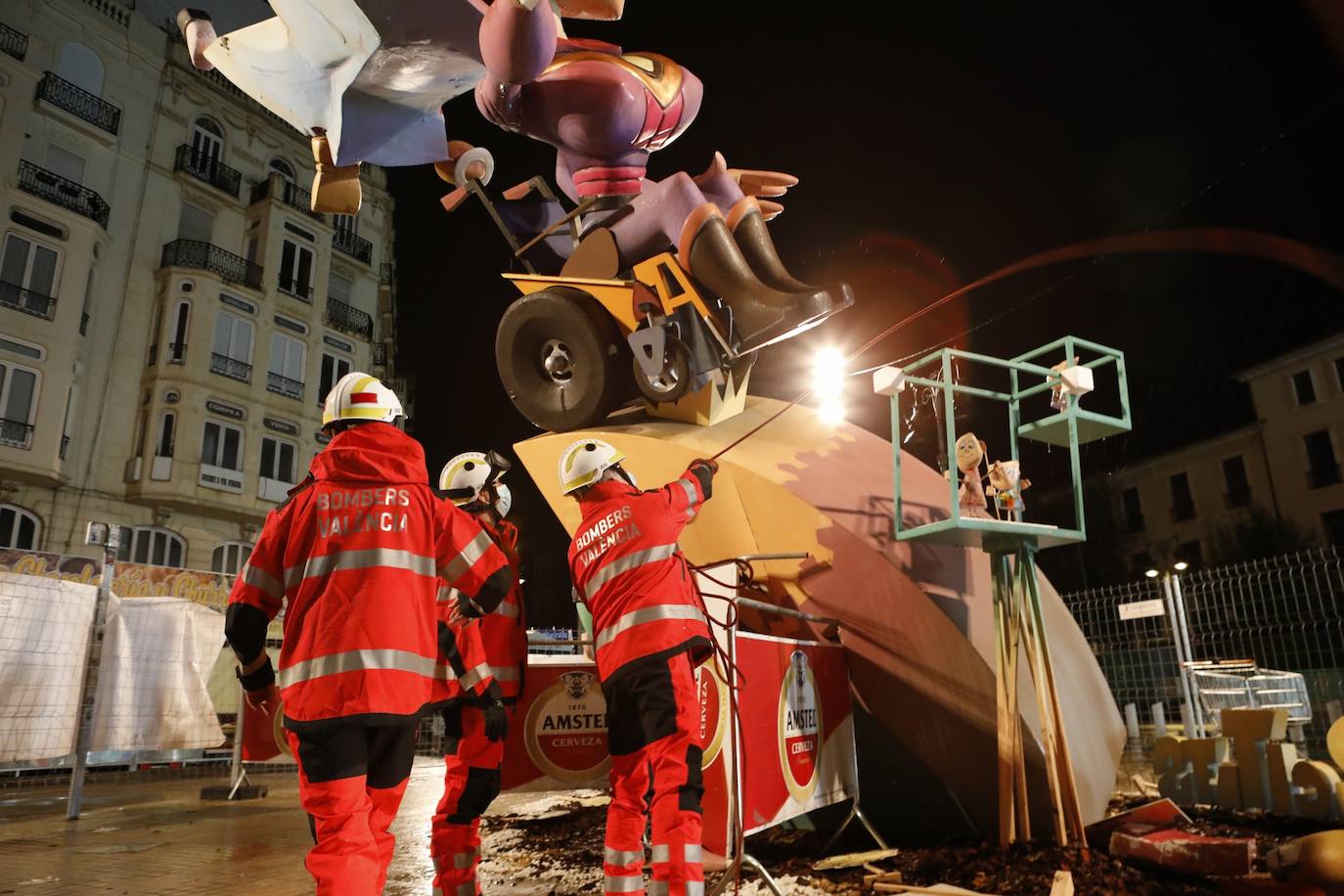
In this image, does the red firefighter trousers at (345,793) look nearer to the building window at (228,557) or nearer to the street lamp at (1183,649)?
the street lamp at (1183,649)

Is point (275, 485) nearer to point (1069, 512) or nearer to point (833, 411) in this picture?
point (833, 411)

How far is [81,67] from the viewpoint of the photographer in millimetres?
18172

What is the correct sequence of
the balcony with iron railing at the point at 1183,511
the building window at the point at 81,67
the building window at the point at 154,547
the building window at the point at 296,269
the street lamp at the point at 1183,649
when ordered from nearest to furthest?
the street lamp at the point at 1183,649, the building window at the point at 81,67, the building window at the point at 154,547, the building window at the point at 296,269, the balcony with iron railing at the point at 1183,511

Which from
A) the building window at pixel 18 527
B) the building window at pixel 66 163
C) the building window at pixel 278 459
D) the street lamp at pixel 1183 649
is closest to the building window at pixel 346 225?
the building window at pixel 66 163

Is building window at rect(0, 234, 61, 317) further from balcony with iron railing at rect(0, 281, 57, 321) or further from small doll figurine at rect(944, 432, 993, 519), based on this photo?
small doll figurine at rect(944, 432, 993, 519)

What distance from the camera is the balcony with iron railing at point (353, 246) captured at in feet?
76.3

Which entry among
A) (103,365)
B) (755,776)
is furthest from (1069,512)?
(103,365)

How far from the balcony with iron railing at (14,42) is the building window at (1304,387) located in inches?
1330

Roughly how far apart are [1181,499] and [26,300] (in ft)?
108

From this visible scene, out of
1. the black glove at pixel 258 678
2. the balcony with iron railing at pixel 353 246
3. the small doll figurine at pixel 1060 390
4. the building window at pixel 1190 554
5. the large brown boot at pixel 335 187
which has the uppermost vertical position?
the balcony with iron railing at pixel 353 246

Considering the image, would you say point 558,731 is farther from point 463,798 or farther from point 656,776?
point 656,776

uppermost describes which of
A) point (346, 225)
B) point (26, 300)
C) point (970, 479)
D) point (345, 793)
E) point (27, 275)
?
point (346, 225)

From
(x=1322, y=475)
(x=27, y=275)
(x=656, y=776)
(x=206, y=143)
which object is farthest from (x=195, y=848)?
(x=1322, y=475)

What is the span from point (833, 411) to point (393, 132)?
3.70m
